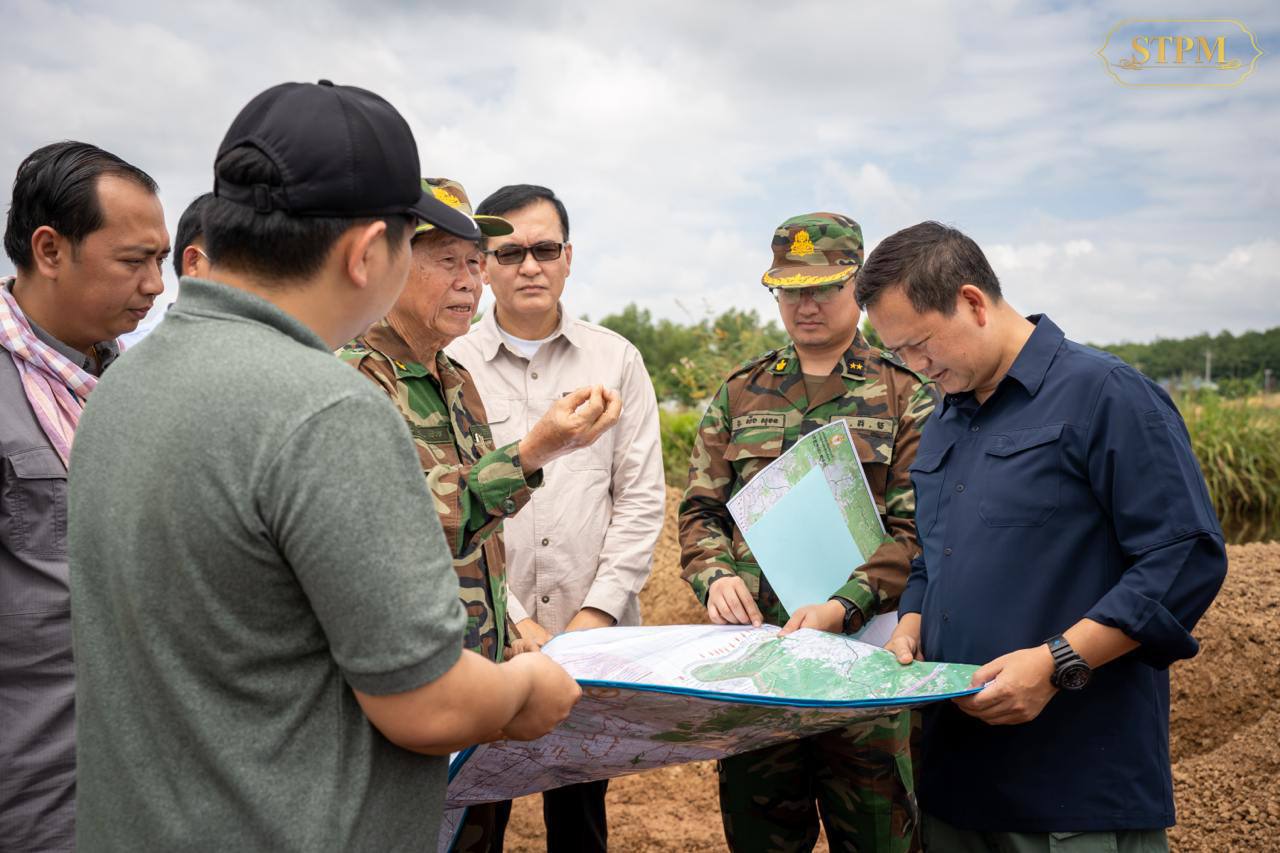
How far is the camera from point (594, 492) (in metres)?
3.64

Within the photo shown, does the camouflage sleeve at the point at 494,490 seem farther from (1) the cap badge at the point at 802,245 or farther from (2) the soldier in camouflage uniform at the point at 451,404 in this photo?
(1) the cap badge at the point at 802,245

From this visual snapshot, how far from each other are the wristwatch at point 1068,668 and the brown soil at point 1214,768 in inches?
82.4

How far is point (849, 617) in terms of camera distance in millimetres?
2914

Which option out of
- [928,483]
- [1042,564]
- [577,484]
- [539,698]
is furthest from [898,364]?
[539,698]

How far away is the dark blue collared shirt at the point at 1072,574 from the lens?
2100mm

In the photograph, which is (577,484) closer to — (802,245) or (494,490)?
(802,245)

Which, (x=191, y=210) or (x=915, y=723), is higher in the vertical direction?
(x=191, y=210)

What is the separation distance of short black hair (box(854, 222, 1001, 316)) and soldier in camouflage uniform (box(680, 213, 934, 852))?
30.5 inches

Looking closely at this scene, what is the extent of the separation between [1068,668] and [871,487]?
4.05 feet

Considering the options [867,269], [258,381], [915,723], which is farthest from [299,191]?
[915,723]

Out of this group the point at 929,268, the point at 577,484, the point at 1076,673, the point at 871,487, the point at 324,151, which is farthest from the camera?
the point at 577,484

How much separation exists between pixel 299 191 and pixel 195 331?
228 mm

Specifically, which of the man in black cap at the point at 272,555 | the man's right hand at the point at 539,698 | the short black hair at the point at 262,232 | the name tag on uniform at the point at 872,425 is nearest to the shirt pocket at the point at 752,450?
the name tag on uniform at the point at 872,425

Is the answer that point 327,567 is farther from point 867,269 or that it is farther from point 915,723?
point 915,723
